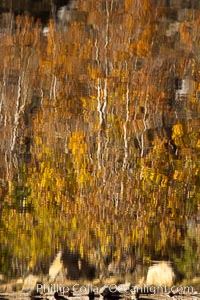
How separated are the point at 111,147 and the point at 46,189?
0.28 metres

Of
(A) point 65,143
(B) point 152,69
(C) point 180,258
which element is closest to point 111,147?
(A) point 65,143

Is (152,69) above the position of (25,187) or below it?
above

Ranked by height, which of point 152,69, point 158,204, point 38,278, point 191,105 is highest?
point 152,69

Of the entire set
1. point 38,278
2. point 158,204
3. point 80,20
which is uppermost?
point 80,20

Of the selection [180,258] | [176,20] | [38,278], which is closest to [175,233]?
[180,258]

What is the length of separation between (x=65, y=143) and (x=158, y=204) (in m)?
0.40

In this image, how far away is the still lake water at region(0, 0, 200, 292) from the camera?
1800mm

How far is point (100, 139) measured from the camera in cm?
187

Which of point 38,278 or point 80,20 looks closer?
point 38,278

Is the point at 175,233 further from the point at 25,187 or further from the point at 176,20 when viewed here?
the point at 176,20

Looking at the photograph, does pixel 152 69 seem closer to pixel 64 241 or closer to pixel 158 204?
pixel 158 204

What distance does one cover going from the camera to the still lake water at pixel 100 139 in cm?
180

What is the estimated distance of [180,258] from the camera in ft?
5.82

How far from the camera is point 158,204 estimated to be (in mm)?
1823
